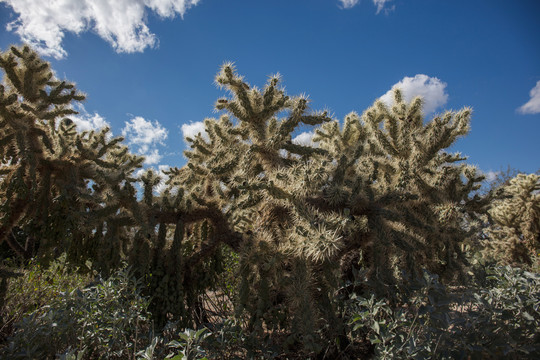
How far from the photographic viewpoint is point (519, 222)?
916 centimetres

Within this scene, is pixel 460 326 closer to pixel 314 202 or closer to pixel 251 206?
pixel 314 202

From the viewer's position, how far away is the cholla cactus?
8719mm

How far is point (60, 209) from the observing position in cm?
366

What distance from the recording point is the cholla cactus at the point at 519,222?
28.6 feet

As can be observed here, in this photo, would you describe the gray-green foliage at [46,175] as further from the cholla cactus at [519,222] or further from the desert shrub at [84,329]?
the cholla cactus at [519,222]

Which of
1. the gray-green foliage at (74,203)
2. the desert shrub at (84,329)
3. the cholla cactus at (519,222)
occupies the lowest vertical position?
the desert shrub at (84,329)

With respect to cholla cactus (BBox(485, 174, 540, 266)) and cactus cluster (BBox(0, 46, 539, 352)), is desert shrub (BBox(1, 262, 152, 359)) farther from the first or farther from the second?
cholla cactus (BBox(485, 174, 540, 266))

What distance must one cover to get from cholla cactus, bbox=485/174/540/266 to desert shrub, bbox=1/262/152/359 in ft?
30.1

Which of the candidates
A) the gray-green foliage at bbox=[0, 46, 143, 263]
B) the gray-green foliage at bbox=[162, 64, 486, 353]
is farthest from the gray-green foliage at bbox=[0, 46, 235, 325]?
the gray-green foliage at bbox=[162, 64, 486, 353]

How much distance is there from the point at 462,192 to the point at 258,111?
334 centimetres

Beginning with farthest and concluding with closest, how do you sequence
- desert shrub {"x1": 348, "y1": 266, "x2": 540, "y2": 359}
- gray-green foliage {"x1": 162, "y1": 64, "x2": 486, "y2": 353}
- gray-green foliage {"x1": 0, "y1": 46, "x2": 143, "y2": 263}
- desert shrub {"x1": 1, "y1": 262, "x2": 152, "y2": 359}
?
gray-green foliage {"x1": 0, "y1": 46, "x2": 143, "y2": 263} → gray-green foliage {"x1": 162, "y1": 64, "x2": 486, "y2": 353} → desert shrub {"x1": 1, "y1": 262, "x2": 152, "y2": 359} → desert shrub {"x1": 348, "y1": 266, "x2": 540, "y2": 359}

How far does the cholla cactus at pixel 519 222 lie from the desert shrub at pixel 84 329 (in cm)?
917

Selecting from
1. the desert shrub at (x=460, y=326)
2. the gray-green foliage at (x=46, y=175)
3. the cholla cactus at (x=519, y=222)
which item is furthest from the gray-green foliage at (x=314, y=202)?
the cholla cactus at (x=519, y=222)

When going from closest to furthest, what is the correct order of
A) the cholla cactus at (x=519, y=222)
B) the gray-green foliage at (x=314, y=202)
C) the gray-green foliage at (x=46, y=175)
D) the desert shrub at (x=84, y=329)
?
the desert shrub at (x=84, y=329) < the gray-green foliage at (x=314, y=202) < the gray-green foliage at (x=46, y=175) < the cholla cactus at (x=519, y=222)
